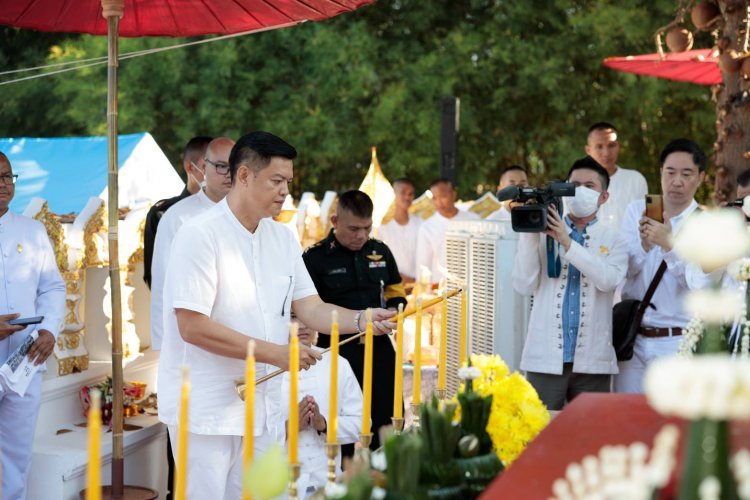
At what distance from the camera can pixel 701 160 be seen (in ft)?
13.3

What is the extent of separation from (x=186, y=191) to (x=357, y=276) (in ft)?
2.92

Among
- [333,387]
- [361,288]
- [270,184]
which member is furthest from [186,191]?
[333,387]

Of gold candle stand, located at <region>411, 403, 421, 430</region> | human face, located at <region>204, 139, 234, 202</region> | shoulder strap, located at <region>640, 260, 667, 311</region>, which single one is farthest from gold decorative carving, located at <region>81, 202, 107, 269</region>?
gold candle stand, located at <region>411, 403, 421, 430</region>

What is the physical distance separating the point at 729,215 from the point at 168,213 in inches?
132

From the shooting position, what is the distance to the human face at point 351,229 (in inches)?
177

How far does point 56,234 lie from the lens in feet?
13.8

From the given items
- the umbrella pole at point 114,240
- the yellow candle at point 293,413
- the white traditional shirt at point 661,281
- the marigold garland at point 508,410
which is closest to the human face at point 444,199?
the white traditional shirt at point 661,281

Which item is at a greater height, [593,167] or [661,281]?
[593,167]

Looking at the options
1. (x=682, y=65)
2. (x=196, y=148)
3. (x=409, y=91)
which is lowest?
(x=196, y=148)

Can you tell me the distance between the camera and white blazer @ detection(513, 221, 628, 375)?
395 centimetres

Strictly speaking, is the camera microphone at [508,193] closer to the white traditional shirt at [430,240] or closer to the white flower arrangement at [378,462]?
the white flower arrangement at [378,462]

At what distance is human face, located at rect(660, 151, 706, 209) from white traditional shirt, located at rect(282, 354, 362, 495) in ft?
4.96

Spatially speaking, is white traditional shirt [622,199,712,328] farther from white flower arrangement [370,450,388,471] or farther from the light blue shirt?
white flower arrangement [370,450,388,471]

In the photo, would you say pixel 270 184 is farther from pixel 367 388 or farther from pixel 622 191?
pixel 622 191
